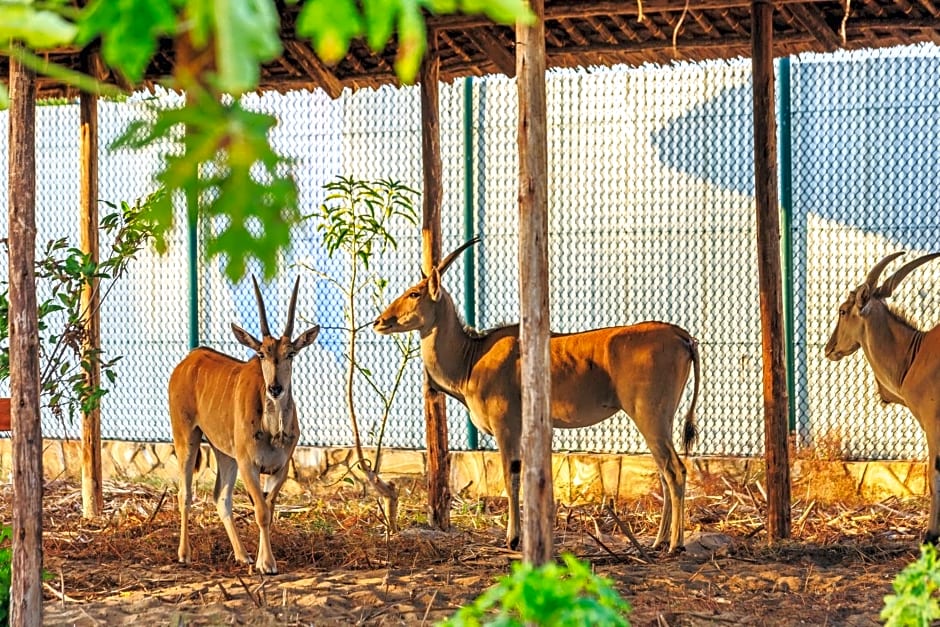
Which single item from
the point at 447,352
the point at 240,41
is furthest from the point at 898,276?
the point at 240,41

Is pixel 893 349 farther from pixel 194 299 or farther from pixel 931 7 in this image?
pixel 194 299

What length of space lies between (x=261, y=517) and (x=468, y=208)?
14.7 feet

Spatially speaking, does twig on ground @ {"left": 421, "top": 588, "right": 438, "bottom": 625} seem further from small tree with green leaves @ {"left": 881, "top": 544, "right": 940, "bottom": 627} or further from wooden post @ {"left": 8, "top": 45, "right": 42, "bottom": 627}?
small tree with green leaves @ {"left": 881, "top": 544, "right": 940, "bottom": 627}

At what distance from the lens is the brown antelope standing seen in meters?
8.52

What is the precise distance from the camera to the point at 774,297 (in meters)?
8.51

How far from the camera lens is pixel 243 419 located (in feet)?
28.0

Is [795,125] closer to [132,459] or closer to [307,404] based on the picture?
[307,404]

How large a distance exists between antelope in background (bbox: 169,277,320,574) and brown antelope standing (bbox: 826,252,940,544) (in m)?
3.44

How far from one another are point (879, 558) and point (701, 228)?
12.4 feet

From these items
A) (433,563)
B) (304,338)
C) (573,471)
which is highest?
(304,338)

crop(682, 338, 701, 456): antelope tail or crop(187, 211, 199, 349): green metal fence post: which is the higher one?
crop(187, 211, 199, 349): green metal fence post

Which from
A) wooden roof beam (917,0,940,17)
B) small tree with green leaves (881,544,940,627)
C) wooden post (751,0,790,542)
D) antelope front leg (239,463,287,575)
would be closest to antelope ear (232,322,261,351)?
antelope front leg (239,463,287,575)

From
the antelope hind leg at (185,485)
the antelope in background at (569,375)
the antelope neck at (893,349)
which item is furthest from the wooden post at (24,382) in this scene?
the antelope neck at (893,349)

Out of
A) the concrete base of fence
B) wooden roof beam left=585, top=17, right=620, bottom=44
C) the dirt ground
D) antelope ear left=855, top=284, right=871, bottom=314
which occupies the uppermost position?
wooden roof beam left=585, top=17, right=620, bottom=44
